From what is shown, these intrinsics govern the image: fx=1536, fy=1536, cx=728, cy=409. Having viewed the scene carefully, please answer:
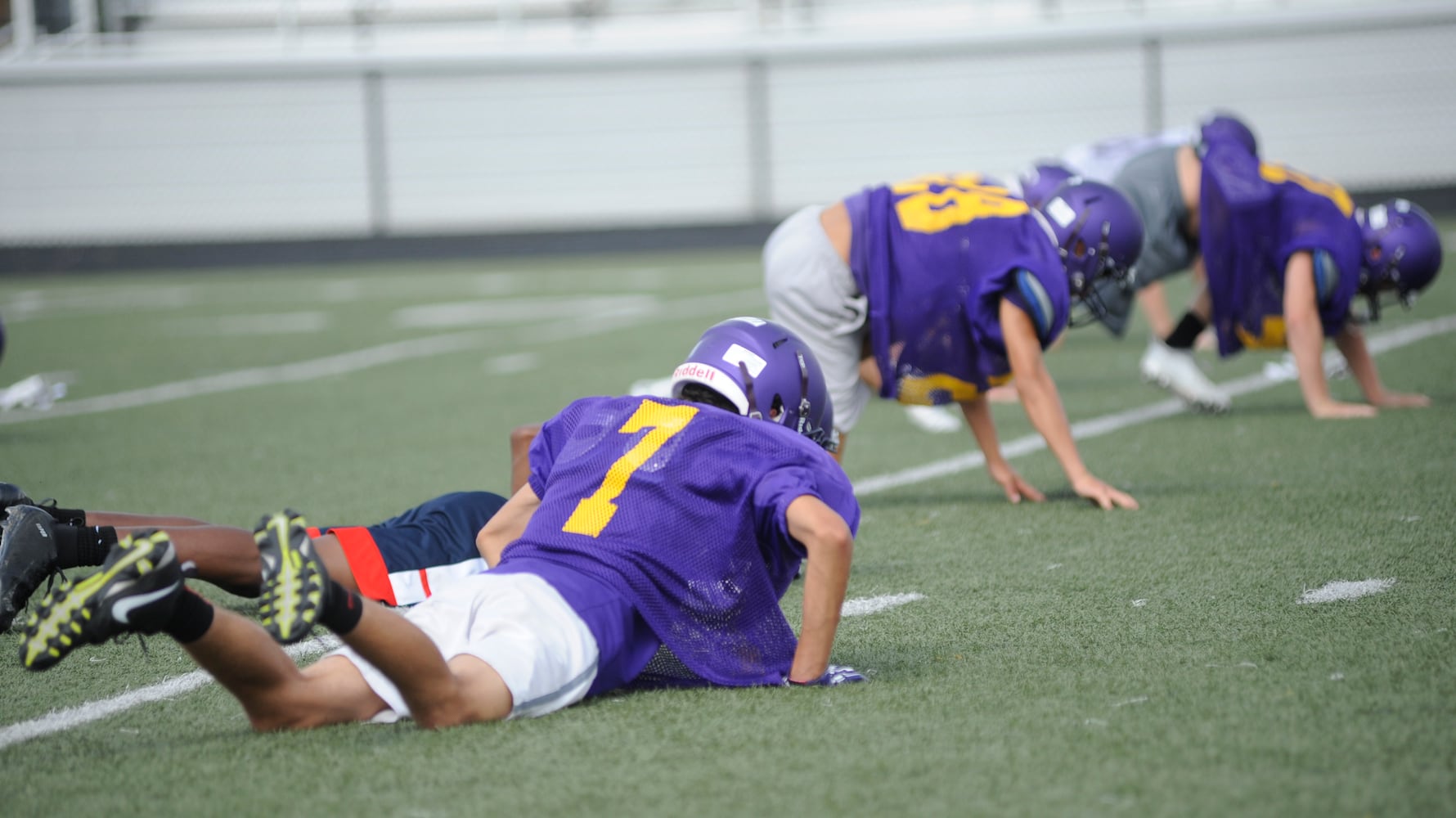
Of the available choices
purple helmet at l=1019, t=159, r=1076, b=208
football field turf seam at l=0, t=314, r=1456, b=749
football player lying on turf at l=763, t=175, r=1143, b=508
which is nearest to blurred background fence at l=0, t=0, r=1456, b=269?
football field turf seam at l=0, t=314, r=1456, b=749

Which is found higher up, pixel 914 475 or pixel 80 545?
pixel 80 545

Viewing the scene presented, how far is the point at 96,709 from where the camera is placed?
10.4 feet

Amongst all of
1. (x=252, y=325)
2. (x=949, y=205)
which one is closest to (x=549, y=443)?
(x=949, y=205)

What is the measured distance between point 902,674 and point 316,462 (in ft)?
12.9

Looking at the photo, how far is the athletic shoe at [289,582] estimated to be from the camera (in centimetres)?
252

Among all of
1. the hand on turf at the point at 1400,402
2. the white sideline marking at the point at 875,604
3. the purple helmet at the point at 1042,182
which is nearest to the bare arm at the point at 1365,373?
the hand on turf at the point at 1400,402

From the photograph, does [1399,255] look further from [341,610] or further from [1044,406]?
[341,610]

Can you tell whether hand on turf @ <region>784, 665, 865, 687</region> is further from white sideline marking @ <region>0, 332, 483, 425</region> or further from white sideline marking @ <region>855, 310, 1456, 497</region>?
white sideline marking @ <region>0, 332, 483, 425</region>

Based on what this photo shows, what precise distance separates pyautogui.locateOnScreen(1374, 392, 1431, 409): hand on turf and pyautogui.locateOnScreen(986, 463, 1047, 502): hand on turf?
7.35ft

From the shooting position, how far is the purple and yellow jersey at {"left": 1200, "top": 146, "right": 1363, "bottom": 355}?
6.36 m

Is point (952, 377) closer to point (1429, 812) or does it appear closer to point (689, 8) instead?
point (1429, 812)

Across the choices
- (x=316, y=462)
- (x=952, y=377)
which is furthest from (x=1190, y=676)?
(x=316, y=462)

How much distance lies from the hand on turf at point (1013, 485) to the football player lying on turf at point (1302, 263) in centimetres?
190

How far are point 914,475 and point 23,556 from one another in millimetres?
3332
